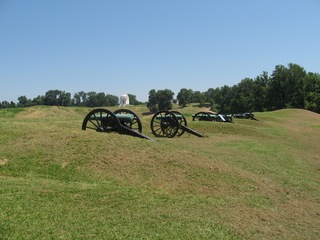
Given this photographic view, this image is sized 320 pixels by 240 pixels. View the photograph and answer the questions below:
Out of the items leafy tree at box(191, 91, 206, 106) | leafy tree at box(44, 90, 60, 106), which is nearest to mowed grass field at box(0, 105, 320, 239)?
leafy tree at box(44, 90, 60, 106)

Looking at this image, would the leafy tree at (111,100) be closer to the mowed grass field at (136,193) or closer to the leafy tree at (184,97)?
the leafy tree at (184,97)

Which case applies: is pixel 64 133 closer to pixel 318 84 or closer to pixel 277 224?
pixel 277 224

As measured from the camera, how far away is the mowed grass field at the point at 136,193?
209 inches

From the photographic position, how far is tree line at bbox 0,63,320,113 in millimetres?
72375

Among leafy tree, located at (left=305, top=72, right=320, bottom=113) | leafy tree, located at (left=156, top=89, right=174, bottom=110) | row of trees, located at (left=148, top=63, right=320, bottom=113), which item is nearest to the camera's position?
leafy tree, located at (left=305, top=72, right=320, bottom=113)

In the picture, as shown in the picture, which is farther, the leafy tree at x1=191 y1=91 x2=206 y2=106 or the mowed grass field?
the leafy tree at x1=191 y1=91 x2=206 y2=106

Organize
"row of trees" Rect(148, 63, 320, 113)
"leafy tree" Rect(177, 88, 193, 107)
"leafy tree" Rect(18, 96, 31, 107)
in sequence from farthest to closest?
"leafy tree" Rect(177, 88, 193, 107) < "leafy tree" Rect(18, 96, 31, 107) < "row of trees" Rect(148, 63, 320, 113)

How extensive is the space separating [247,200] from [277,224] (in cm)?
115

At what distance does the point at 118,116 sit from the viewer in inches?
508

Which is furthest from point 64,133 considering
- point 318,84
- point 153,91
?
point 153,91

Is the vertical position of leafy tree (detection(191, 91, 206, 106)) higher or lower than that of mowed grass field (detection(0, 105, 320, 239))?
higher

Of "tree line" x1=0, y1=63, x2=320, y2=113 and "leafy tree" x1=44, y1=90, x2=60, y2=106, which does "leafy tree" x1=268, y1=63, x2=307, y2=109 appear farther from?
"leafy tree" x1=44, y1=90, x2=60, y2=106

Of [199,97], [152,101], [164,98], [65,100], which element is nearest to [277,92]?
[164,98]

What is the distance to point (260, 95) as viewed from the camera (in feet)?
267
